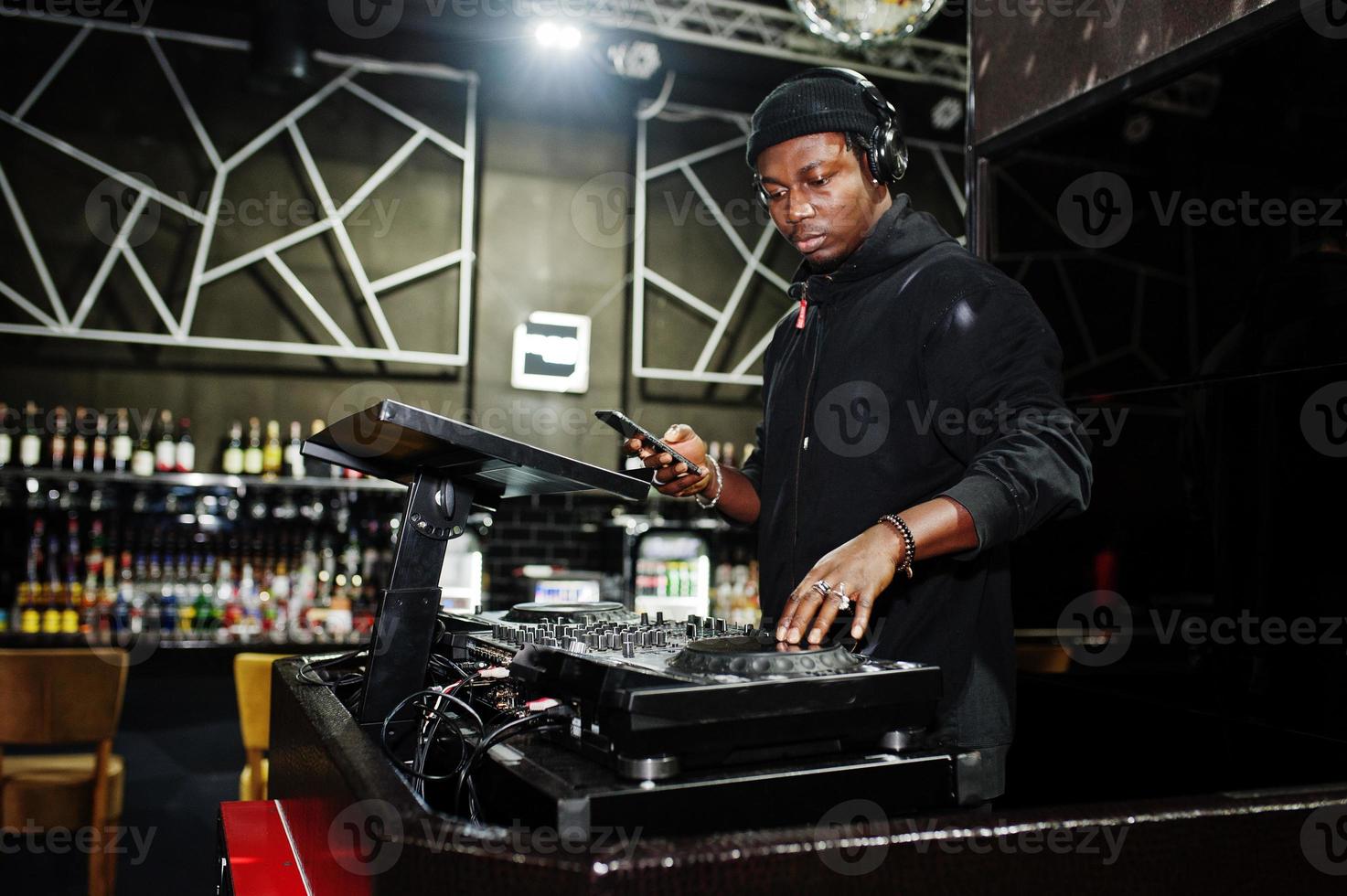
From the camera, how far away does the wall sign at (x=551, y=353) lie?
573cm

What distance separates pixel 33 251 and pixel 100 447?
3.64 ft

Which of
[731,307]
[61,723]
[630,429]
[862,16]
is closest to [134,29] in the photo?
[731,307]

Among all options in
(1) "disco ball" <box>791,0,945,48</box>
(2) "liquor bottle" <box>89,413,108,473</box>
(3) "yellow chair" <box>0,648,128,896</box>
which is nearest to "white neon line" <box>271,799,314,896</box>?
(3) "yellow chair" <box>0,648,128,896</box>

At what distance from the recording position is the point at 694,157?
624cm

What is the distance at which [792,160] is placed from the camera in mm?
1365

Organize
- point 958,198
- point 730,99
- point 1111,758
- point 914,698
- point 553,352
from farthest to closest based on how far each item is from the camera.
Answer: point 958,198, point 730,99, point 553,352, point 1111,758, point 914,698

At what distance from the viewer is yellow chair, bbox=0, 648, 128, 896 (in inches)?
123

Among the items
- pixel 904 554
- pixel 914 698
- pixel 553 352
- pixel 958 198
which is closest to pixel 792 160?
pixel 904 554

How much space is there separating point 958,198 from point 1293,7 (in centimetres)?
552

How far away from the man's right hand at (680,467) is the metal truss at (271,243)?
4.35m

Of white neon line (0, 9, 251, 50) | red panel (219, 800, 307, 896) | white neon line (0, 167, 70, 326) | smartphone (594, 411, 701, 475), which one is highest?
white neon line (0, 9, 251, 50)

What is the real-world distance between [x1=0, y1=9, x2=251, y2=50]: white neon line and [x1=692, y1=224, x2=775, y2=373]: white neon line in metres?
2.91

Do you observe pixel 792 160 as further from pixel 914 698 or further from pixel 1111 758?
pixel 1111 758

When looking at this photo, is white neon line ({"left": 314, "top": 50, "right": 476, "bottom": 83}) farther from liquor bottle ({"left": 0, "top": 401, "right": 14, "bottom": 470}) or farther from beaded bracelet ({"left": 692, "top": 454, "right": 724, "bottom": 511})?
beaded bracelet ({"left": 692, "top": 454, "right": 724, "bottom": 511})
